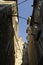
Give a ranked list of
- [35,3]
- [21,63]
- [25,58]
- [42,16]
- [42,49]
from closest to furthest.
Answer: [42,49], [42,16], [35,3], [21,63], [25,58]

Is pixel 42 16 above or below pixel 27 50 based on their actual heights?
above

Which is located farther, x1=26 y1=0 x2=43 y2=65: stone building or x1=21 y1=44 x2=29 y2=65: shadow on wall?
x1=21 y1=44 x2=29 y2=65: shadow on wall

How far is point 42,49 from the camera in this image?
1124 centimetres

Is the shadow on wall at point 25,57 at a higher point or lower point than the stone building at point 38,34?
lower

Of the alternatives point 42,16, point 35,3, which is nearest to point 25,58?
point 35,3

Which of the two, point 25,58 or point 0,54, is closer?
point 0,54

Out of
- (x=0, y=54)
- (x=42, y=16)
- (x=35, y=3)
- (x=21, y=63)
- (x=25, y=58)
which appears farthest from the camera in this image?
(x=25, y=58)

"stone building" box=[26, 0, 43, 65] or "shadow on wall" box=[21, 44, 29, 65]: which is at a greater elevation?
"stone building" box=[26, 0, 43, 65]

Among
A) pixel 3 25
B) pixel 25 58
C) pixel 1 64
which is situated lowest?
pixel 25 58

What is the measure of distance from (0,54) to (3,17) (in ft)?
4.75

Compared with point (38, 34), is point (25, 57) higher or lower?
lower

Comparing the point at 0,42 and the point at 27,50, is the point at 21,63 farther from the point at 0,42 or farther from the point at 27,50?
the point at 0,42

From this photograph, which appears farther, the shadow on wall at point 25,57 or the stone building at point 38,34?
the shadow on wall at point 25,57

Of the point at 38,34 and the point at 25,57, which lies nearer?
the point at 38,34
